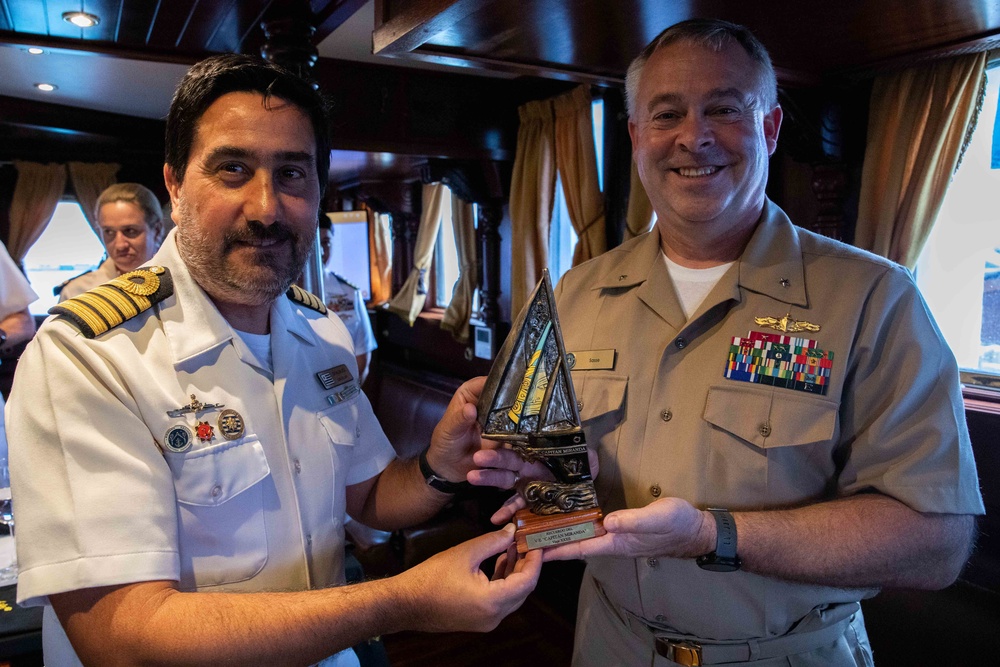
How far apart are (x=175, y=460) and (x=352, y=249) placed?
7326mm

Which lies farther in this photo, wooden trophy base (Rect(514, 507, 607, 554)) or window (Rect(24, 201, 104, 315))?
window (Rect(24, 201, 104, 315))

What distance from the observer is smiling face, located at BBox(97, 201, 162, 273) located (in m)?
3.41

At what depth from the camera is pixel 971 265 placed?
8.61 ft

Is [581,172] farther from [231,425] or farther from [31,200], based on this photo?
[31,200]

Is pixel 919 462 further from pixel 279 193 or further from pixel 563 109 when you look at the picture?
pixel 563 109

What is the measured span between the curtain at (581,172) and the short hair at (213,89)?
2.66 metres

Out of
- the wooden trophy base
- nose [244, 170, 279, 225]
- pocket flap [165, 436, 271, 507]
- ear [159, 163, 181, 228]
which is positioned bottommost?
the wooden trophy base

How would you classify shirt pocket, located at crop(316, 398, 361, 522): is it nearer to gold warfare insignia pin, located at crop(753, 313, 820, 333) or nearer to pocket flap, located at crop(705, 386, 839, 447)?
pocket flap, located at crop(705, 386, 839, 447)

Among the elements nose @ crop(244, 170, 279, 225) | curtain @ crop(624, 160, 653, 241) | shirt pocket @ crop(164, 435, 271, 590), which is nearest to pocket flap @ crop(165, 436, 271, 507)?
shirt pocket @ crop(164, 435, 271, 590)

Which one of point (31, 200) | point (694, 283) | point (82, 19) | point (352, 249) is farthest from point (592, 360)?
point (31, 200)

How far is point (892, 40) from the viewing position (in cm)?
188

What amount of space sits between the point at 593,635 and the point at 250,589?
82cm

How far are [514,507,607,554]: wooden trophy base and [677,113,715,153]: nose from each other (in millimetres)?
819

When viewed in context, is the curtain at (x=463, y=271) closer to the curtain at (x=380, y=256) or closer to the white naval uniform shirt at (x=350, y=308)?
the white naval uniform shirt at (x=350, y=308)
